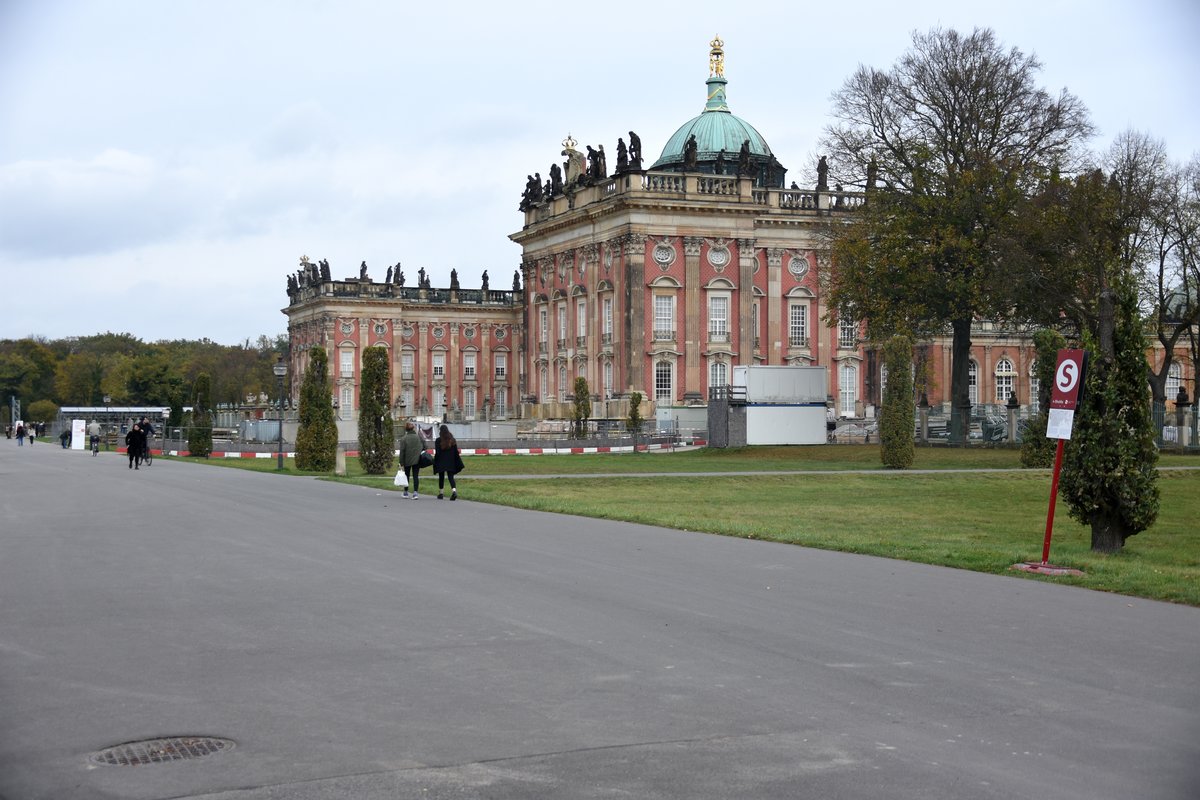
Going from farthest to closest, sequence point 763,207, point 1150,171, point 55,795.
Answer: point 763,207 < point 1150,171 < point 55,795

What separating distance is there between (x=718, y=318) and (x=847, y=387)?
954cm

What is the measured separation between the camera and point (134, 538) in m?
18.3

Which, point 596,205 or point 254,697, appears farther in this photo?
point 596,205

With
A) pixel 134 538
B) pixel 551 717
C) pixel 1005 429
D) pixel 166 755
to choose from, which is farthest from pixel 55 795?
pixel 1005 429

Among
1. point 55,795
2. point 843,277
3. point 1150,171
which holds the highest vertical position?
point 1150,171

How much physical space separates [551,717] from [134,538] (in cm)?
1214

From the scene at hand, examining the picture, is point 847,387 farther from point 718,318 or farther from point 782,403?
point 782,403

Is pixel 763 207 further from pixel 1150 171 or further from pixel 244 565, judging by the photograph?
pixel 244 565

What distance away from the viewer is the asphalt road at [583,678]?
21.9ft

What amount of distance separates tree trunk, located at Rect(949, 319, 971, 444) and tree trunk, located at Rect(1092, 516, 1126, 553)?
3561cm

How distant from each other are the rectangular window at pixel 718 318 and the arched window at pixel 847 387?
8172 millimetres

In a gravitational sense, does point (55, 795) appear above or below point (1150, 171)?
below

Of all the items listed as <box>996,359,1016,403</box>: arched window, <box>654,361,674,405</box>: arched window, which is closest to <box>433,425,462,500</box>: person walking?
<box>654,361,674,405</box>: arched window

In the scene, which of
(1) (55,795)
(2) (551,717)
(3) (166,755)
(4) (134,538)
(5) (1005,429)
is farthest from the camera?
(5) (1005,429)
